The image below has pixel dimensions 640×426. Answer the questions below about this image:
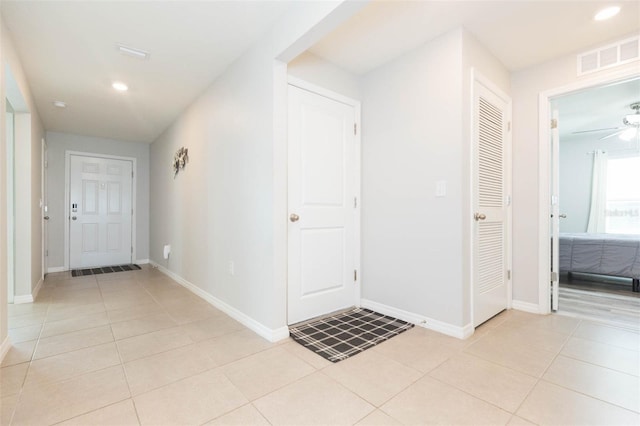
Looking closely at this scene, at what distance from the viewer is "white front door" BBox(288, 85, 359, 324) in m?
2.46

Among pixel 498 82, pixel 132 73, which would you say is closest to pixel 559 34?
pixel 498 82

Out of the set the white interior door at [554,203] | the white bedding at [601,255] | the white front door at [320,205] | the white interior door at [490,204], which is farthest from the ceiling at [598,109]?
the white front door at [320,205]

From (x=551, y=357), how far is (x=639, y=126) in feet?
13.4

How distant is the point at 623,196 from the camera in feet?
17.0

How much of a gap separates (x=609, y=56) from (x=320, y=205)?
2.55 meters

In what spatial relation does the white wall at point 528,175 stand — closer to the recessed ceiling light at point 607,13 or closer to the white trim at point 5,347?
the recessed ceiling light at point 607,13

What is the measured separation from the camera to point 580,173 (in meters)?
5.57

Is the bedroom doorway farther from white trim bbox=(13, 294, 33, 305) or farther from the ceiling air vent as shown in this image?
white trim bbox=(13, 294, 33, 305)

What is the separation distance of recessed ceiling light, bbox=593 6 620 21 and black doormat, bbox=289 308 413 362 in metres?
2.55

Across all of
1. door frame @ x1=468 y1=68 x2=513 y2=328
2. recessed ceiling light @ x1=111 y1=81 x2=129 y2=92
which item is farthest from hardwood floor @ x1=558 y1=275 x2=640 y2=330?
recessed ceiling light @ x1=111 y1=81 x2=129 y2=92

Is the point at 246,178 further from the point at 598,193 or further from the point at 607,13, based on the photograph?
the point at 598,193

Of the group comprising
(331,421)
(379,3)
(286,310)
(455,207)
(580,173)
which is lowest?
(331,421)

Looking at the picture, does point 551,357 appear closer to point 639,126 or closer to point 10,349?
point 10,349

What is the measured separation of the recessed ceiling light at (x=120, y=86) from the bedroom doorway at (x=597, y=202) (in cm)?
408
